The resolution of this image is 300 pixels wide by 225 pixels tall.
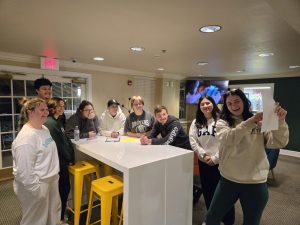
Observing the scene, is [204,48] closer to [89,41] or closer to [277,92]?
[89,41]

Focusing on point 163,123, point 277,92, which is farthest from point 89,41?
point 277,92

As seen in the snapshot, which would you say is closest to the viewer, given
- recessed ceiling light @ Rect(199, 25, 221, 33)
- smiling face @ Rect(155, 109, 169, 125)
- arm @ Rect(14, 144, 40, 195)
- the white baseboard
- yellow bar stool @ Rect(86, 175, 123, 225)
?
arm @ Rect(14, 144, 40, 195)

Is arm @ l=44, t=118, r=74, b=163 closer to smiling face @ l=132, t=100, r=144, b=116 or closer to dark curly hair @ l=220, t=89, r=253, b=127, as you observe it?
smiling face @ l=132, t=100, r=144, b=116

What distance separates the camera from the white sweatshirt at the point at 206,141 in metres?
1.93

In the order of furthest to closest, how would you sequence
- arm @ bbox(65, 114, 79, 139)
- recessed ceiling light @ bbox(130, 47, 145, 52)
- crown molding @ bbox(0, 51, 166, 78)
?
crown molding @ bbox(0, 51, 166, 78), recessed ceiling light @ bbox(130, 47, 145, 52), arm @ bbox(65, 114, 79, 139)

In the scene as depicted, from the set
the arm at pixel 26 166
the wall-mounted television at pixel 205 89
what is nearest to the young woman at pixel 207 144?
the arm at pixel 26 166

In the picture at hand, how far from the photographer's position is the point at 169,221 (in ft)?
5.55

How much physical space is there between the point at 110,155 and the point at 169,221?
786 millimetres

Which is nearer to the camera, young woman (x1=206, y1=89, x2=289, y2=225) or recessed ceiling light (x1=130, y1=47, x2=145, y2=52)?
young woman (x1=206, y1=89, x2=289, y2=225)

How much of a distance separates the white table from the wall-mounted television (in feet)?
14.7

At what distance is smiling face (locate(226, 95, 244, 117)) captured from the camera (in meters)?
1.49

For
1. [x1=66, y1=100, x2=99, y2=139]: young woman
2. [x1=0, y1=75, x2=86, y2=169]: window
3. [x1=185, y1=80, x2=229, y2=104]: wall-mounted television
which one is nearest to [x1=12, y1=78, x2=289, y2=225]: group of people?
[x1=66, y1=100, x2=99, y2=139]: young woman

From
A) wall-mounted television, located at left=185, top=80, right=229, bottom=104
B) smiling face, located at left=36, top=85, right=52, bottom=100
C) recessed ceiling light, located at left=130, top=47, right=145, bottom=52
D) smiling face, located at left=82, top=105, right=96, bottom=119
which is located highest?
recessed ceiling light, located at left=130, top=47, right=145, bottom=52

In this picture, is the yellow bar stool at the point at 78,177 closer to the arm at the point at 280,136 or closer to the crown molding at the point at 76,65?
the arm at the point at 280,136
